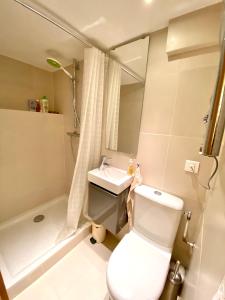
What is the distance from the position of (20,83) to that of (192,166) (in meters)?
2.20

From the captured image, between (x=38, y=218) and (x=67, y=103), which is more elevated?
(x=67, y=103)

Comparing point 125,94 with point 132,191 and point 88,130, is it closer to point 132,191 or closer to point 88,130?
point 88,130

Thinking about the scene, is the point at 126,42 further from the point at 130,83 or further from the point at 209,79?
the point at 209,79

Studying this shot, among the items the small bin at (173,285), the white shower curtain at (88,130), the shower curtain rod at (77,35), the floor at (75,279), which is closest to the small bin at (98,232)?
the floor at (75,279)

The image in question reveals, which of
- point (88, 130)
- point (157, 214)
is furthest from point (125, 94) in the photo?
point (157, 214)

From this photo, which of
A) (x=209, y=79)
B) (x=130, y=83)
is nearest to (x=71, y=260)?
(x=130, y=83)

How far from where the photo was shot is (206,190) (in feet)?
3.09

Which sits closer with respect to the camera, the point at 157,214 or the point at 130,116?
the point at 157,214

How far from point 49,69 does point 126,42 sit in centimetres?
128

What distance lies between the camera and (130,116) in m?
1.31

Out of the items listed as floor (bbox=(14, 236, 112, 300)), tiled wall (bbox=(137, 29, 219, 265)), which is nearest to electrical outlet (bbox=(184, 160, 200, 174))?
tiled wall (bbox=(137, 29, 219, 265))

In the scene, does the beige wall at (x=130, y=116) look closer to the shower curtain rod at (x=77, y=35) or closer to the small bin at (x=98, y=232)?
the shower curtain rod at (x=77, y=35)

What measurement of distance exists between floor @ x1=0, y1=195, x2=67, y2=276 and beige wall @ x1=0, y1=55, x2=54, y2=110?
1465 millimetres

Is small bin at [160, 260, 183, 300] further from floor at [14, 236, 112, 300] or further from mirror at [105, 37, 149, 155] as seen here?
mirror at [105, 37, 149, 155]
